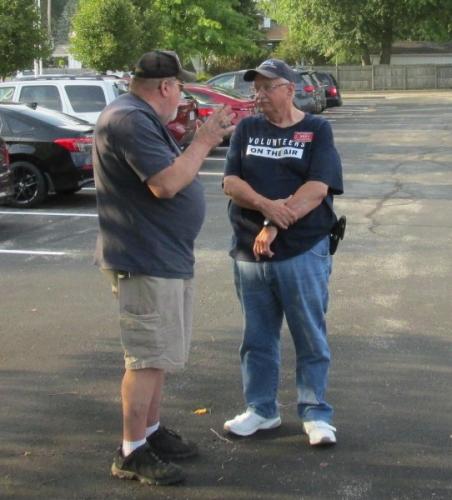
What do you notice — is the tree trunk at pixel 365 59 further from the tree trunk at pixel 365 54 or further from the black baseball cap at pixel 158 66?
the black baseball cap at pixel 158 66

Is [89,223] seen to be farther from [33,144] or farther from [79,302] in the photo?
[79,302]

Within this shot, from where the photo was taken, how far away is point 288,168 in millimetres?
4410

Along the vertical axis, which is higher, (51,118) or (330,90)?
(51,118)

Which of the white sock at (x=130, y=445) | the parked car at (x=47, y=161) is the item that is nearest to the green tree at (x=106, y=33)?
the parked car at (x=47, y=161)

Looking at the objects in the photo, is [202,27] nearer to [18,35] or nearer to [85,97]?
[18,35]

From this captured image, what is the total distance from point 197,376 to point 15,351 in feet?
4.66

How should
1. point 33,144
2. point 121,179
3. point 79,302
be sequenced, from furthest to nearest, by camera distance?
point 33,144 → point 79,302 → point 121,179

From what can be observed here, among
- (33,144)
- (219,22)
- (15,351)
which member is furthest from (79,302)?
(219,22)

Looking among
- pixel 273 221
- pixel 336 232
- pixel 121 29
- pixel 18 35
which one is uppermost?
pixel 121 29

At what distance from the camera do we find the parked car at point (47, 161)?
41.6ft

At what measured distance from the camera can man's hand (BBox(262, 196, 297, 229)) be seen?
4289 millimetres

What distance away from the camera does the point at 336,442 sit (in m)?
4.55

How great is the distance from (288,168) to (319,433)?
1.32 m

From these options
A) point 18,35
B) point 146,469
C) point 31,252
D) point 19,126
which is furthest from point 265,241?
point 18,35
